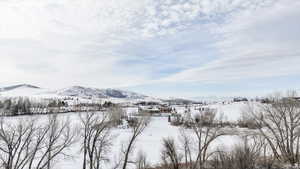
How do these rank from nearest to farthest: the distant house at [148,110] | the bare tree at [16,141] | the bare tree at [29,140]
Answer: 1. the bare tree at [16,141]
2. the bare tree at [29,140]
3. the distant house at [148,110]

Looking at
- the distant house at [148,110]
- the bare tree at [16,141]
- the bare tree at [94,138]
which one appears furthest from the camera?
the distant house at [148,110]

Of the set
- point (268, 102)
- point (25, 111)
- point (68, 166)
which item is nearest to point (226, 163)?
point (268, 102)

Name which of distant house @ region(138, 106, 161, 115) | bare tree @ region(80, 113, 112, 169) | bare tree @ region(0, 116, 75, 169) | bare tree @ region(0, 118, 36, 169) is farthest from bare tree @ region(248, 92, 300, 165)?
bare tree @ region(0, 118, 36, 169)

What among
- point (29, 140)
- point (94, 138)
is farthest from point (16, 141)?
point (94, 138)

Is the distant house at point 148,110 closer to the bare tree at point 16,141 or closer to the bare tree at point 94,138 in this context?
the bare tree at point 94,138

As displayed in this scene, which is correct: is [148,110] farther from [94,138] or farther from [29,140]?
[29,140]

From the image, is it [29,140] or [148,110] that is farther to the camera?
[148,110]

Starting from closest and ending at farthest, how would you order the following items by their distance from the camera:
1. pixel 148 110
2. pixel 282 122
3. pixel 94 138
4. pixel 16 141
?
1. pixel 16 141
2. pixel 94 138
3. pixel 282 122
4. pixel 148 110

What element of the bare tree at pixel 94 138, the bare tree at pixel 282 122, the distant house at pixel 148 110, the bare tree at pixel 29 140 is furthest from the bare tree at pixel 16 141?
the bare tree at pixel 282 122

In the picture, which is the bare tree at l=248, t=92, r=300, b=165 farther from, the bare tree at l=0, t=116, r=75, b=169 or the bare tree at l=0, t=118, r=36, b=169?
the bare tree at l=0, t=118, r=36, b=169

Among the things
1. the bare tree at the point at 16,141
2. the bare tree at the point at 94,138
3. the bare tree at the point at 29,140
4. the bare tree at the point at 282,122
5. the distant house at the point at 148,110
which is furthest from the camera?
the distant house at the point at 148,110

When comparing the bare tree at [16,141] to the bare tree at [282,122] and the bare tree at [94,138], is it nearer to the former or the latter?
the bare tree at [94,138]

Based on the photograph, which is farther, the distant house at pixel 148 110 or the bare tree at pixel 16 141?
the distant house at pixel 148 110

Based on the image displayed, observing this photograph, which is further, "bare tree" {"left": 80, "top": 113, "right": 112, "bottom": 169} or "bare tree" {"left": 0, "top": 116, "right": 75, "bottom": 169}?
"bare tree" {"left": 80, "top": 113, "right": 112, "bottom": 169}
